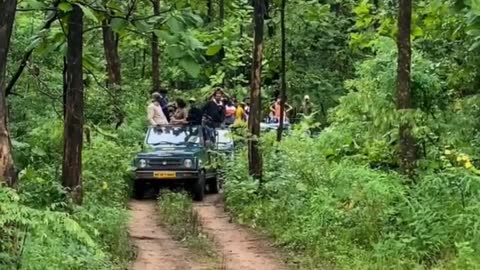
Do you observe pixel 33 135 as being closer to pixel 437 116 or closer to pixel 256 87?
pixel 256 87

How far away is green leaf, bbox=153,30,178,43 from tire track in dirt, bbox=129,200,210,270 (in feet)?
17.4

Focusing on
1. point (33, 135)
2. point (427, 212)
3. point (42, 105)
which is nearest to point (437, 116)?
point (427, 212)

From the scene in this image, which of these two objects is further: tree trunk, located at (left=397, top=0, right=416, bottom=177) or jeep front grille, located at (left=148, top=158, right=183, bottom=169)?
jeep front grille, located at (left=148, top=158, right=183, bottom=169)

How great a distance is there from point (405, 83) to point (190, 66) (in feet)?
21.2

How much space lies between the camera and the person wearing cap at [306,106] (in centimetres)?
2764

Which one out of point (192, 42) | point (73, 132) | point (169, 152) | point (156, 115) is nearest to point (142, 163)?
point (169, 152)

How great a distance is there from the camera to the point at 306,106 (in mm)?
27688

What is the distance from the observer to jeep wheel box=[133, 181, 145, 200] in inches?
757

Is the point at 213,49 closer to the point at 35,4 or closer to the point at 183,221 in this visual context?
the point at 35,4

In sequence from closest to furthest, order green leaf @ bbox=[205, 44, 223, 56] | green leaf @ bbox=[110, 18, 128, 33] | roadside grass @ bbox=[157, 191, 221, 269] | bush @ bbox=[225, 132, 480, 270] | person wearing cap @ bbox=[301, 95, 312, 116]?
green leaf @ bbox=[205, 44, 223, 56] < green leaf @ bbox=[110, 18, 128, 33] < bush @ bbox=[225, 132, 480, 270] < roadside grass @ bbox=[157, 191, 221, 269] < person wearing cap @ bbox=[301, 95, 312, 116]

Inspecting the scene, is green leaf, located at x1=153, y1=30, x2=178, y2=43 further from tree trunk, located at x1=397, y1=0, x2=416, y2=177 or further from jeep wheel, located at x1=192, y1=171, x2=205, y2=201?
jeep wheel, located at x1=192, y1=171, x2=205, y2=201

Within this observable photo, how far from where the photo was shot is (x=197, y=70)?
20.3 ft

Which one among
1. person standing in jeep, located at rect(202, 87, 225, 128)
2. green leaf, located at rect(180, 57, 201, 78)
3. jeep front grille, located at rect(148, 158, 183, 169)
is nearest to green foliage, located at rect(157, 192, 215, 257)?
jeep front grille, located at rect(148, 158, 183, 169)

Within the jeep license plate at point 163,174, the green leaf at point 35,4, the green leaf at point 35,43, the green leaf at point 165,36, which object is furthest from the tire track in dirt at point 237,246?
the green leaf at point 35,4
